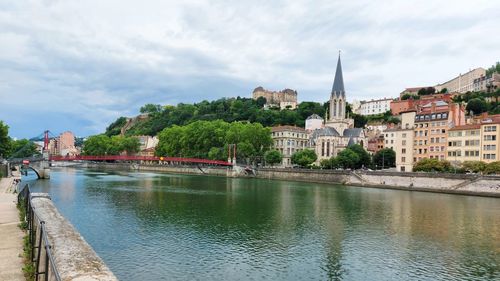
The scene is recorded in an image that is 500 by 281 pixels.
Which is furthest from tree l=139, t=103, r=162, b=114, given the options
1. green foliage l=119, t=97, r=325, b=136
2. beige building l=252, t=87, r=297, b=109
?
beige building l=252, t=87, r=297, b=109

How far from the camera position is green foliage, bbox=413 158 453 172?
5778 centimetres

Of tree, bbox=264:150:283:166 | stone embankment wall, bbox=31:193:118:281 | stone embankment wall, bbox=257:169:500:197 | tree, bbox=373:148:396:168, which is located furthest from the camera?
tree, bbox=264:150:283:166

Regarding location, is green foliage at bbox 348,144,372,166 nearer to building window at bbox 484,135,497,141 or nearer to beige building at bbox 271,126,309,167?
beige building at bbox 271,126,309,167

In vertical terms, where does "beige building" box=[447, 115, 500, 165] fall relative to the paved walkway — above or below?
above

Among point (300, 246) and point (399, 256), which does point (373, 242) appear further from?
point (300, 246)

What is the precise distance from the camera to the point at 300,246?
19016 mm

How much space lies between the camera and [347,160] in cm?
7406

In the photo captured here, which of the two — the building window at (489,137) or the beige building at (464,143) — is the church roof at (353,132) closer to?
the beige building at (464,143)

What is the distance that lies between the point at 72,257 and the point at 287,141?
287 ft

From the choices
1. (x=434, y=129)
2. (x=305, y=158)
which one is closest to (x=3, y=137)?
(x=305, y=158)

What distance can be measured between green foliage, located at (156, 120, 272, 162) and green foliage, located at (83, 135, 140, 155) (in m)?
19.7

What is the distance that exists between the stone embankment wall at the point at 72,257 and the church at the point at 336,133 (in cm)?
7844

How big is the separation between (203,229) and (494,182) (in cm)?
3813

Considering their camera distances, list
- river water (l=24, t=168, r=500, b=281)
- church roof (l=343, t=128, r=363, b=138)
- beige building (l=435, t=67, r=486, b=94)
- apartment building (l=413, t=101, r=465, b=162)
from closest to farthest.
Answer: river water (l=24, t=168, r=500, b=281) → apartment building (l=413, t=101, r=465, b=162) → church roof (l=343, t=128, r=363, b=138) → beige building (l=435, t=67, r=486, b=94)
